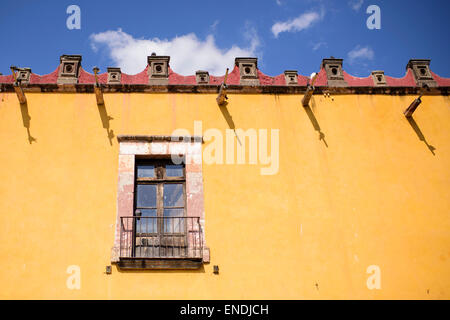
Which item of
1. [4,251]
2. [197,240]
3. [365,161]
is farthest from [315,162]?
[4,251]

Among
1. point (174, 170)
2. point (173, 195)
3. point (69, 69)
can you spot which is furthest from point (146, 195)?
point (69, 69)

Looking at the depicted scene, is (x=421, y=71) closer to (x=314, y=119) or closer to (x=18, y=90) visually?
(x=314, y=119)

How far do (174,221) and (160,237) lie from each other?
32cm

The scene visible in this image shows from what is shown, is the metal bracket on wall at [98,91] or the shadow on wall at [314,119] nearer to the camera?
the metal bracket on wall at [98,91]

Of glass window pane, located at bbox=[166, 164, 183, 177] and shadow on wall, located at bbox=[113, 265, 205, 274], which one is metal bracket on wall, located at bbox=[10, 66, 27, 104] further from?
shadow on wall, located at bbox=[113, 265, 205, 274]

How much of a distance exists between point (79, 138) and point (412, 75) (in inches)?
232

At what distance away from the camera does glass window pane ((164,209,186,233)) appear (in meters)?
7.10

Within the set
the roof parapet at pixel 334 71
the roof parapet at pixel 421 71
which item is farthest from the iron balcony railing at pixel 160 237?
the roof parapet at pixel 421 71

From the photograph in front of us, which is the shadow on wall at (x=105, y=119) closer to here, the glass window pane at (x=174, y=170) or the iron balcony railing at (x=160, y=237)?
the glass window pane at (x=174, y=170)

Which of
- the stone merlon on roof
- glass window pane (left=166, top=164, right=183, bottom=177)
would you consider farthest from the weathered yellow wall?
glass window pane (left=166, top=164, right=183, bottom=177)

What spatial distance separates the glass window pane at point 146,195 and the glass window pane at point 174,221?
0.89 feet

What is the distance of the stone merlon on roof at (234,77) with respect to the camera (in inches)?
320

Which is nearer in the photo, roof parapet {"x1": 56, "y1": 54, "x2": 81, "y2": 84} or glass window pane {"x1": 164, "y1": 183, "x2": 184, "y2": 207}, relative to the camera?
glass window pane {"x1": 164, "y1": 183, "x2": 184, "y2": 207}

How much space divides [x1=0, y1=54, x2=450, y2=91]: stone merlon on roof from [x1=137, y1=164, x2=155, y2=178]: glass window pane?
145 cm
